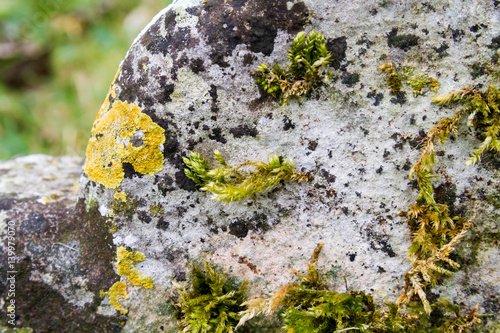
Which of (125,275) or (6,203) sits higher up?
(6,203)

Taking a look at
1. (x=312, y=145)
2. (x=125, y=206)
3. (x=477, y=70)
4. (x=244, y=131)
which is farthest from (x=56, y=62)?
(x=477, y=70)

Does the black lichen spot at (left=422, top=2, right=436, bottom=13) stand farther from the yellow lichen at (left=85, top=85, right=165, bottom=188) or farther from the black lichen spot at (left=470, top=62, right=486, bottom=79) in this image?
the yellow lichen at (left=85, top=85, right=165, bottom=188)

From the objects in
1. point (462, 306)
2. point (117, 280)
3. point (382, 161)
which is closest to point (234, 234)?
point (117, 280)

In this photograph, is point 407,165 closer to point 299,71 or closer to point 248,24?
point 299,71

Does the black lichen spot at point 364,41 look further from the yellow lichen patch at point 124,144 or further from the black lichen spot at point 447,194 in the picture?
the yellow lichen patch at point 124,144

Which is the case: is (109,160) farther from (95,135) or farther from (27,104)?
(27,104)

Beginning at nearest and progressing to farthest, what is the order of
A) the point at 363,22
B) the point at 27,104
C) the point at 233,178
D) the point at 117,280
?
the point at 363,22 < the point at 233,178 < the point at 117,280 < the point at 27,104
